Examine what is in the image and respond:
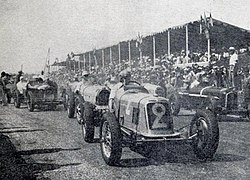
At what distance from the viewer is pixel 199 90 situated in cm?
1195

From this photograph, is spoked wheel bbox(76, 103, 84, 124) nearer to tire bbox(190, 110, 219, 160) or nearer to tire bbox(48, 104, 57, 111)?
tire bbox(190, 110, 219, 160)

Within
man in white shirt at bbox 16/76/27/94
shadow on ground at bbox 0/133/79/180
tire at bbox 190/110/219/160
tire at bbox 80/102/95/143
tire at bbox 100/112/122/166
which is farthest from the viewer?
man in white shirt at bbox 16/76/27/94

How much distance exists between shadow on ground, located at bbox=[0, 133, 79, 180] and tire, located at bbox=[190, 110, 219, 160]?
2.04 meters

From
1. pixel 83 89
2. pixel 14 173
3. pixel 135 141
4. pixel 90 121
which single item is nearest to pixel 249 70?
pixel 83 89

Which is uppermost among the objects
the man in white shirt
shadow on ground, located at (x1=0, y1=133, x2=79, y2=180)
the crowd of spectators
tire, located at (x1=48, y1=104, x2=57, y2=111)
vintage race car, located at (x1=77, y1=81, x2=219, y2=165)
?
the crowd of spectators

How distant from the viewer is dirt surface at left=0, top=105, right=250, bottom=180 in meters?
5.11

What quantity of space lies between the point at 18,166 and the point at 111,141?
1.49 meters

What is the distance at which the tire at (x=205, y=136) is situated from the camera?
5734 millimetres

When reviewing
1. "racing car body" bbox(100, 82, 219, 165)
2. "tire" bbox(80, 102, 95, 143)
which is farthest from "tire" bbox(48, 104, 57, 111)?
"racing car body" bbox(100, 82, 219, 165)

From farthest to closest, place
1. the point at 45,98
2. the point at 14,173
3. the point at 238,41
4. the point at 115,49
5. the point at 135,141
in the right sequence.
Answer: the point at 115,49 → the point at 238,41 → the point at 45,98 → the point at 135,141 → the point at 14,173

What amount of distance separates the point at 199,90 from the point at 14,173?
7969mm

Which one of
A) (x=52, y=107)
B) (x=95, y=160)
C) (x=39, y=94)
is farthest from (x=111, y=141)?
(x=52, y=107)

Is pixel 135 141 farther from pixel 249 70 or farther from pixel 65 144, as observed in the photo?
pixel 249 70

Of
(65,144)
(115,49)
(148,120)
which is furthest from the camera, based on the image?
(115,49)
